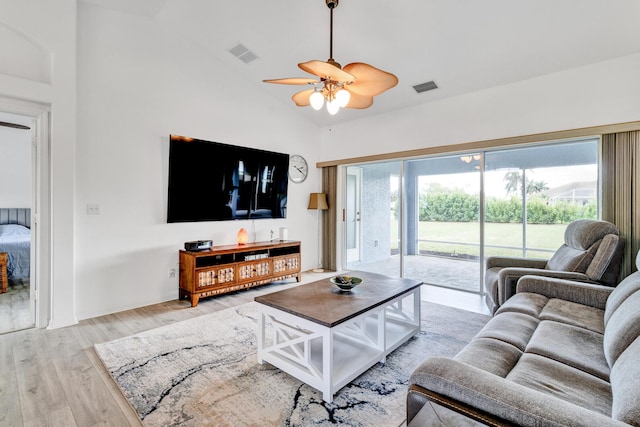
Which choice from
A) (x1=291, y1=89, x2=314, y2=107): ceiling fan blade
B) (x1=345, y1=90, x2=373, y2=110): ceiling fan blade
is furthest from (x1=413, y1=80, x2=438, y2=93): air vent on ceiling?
(x1=291, y1=89, x2=314, y2=107): ceiling fan blade

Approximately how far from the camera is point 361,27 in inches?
129

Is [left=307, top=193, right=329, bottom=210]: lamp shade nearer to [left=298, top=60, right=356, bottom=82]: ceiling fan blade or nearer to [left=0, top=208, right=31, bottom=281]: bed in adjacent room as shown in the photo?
[left=298, top=60, right=356, bottom=82]: ceiling fan blade

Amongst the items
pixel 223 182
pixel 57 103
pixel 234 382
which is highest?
pixel 57 103

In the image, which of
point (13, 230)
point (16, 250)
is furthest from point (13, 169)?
point (16, 250)

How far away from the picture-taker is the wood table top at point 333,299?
2.02 meters

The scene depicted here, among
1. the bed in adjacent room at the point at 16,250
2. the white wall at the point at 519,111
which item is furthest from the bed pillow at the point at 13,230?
the white wall at the point at 519,111

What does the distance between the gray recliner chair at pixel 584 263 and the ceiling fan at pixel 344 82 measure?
6.49 ft

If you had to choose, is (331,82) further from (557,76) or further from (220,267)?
(557,76)

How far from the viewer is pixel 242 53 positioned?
4090 mm

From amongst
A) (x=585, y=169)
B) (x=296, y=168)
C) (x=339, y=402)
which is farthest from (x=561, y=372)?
(x=296, y=168)

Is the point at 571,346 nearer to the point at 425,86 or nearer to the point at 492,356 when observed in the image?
the point at 492,356

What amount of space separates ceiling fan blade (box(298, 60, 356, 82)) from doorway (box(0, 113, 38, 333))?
2.89 m

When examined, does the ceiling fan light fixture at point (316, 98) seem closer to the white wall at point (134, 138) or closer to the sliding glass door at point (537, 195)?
the white wall at point (134, 138)

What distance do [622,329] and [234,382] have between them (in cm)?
219
